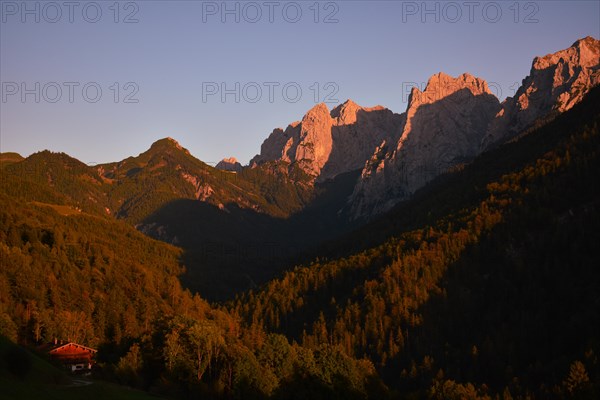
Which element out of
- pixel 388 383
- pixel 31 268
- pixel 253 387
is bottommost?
pixel 388 383

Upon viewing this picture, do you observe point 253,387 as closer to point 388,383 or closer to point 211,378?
point 211,378

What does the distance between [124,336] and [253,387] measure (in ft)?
152

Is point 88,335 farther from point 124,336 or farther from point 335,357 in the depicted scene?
point 335,357

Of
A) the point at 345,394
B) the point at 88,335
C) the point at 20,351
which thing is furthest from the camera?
the point at 88,335

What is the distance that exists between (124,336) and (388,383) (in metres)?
64.7

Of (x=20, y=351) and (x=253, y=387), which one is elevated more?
(x=20, y=351)

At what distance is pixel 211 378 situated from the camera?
123750 millimetres

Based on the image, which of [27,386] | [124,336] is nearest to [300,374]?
[124,336]

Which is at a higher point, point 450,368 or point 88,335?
point 88,335

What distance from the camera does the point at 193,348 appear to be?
126312 mm

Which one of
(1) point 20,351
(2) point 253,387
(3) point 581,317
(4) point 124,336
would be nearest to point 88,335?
(4) point 124,336

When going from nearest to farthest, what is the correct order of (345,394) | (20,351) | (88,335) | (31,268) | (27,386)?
(27,386) → (20,351) → (345,394) → (88,335) → (31,268)

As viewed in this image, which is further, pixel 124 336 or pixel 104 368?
pixel 124 336

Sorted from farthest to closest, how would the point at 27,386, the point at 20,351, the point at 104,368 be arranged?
1. the point at 104,368
2. the point at 20,351
3. the point at 27,386
